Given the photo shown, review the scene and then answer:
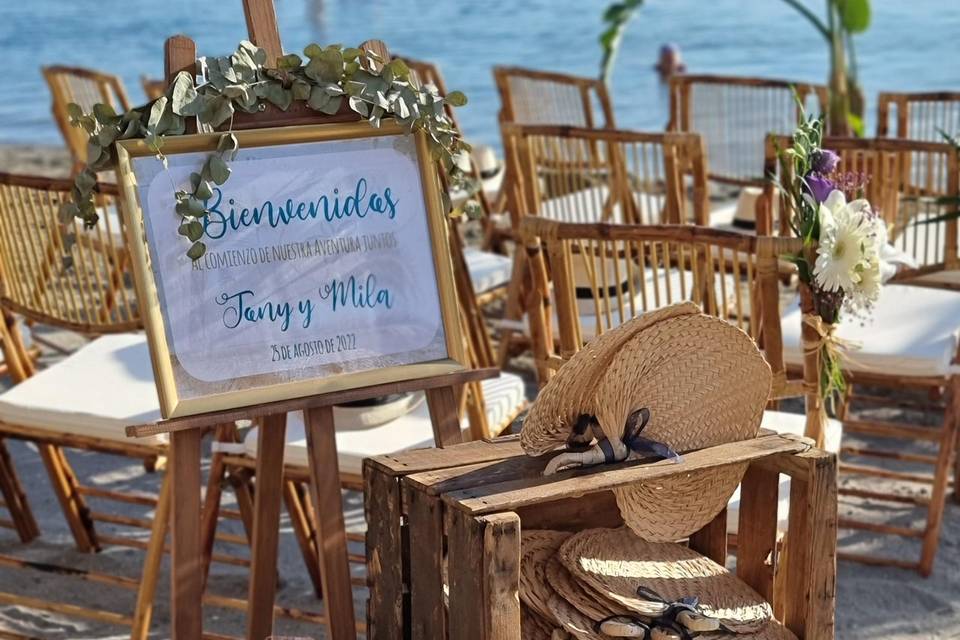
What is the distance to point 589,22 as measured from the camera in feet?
74.5

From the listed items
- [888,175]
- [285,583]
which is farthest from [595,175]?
[285,583]

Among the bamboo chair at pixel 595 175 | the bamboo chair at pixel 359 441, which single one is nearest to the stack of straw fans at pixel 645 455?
the bamboo chair at pixel 359 441

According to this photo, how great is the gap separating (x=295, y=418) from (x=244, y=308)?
2.26 ft

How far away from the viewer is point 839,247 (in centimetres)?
221

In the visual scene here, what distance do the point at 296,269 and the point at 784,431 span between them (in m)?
1.08

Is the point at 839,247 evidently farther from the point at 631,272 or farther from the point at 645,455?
the point at 645,455

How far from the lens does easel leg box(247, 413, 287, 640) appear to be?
7.18 ft

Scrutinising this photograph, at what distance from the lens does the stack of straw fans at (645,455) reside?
1.79 m

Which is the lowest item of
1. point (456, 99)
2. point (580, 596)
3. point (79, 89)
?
point (580, 596)

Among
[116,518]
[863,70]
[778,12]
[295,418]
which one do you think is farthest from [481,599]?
[778,12]

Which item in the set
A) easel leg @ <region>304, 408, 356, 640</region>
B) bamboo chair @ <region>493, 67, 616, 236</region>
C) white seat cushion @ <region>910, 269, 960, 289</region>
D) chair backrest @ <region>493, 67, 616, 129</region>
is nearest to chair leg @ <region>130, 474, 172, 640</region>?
easel leg @ <region>304, 408, 356, 640</region>

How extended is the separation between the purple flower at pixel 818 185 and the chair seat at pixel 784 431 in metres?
0.39

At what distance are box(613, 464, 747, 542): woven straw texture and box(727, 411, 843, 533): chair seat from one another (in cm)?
29

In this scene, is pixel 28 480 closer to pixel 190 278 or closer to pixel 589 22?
pixel 190 278
